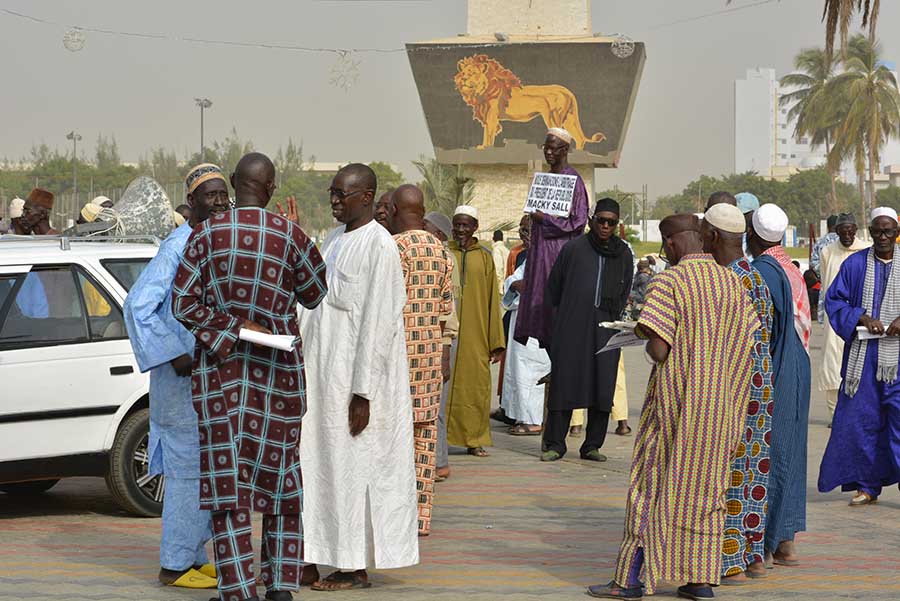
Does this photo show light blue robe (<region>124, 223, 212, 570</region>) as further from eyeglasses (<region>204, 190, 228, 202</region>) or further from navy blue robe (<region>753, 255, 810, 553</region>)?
navy blue robe (<region>753, 255, 810, 553</region>)

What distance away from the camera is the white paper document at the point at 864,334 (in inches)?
364

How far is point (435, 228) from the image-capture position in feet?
33.2

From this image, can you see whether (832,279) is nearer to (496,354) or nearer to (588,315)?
(588,315)

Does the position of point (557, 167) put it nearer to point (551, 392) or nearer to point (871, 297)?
point (551, 392)

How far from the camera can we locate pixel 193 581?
661 cm

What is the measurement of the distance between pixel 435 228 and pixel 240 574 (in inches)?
185

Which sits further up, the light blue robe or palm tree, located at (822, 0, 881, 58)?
palm tree, located at (822, 0, 881, 58)

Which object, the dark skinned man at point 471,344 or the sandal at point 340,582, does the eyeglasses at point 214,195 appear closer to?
the sandal at point 340,582

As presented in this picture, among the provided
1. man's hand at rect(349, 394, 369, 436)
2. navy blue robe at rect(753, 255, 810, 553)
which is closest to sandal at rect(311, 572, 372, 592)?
man's hand at rect(349, 394, 369, 436)

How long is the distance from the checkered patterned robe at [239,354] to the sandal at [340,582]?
0.81m

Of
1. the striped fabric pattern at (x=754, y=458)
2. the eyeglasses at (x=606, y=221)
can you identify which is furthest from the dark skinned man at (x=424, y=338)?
the eyeglasses at (x=606, y=221)

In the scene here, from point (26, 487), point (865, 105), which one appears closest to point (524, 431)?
point (26, 487)

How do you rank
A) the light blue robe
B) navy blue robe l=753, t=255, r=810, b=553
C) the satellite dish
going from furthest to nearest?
1. the satellite dish
2. navy blue robe l=753, t=255, r=810, b=553
3. the light blue robe

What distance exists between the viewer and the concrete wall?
5650 centimetres
